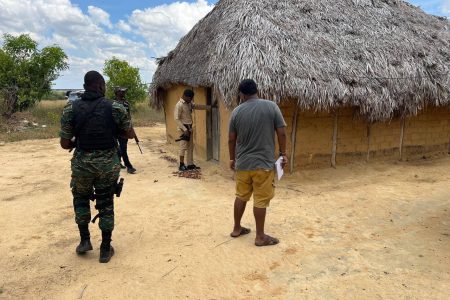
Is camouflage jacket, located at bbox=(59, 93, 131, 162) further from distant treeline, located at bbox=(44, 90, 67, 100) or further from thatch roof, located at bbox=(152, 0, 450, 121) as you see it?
distant treeline, located at bbox=(44, 90, 67, 100)

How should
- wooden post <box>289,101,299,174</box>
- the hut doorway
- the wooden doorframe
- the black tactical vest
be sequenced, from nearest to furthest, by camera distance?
the black tactical vest, wooden post <box>289,101,299,174</box>, the hut doorway, the wooden doorframe

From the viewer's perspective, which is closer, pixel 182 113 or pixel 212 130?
pixel 182 113

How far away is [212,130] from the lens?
8.94 m

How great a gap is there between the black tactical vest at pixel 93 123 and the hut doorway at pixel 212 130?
491 centimetres

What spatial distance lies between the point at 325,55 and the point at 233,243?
4.72 meters

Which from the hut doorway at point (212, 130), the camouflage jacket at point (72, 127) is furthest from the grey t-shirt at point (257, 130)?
the hut doorway at point (212, 130)

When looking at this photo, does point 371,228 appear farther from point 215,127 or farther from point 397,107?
point 215,127

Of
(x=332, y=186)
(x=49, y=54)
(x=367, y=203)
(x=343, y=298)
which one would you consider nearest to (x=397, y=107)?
(x=332, y=186)

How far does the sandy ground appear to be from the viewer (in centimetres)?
338

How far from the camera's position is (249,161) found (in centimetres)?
397

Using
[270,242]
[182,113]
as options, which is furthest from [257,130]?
[182,113]

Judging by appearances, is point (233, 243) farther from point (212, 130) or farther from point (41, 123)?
point (41, 123)

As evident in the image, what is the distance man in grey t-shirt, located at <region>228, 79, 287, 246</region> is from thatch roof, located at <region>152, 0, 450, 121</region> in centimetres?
273

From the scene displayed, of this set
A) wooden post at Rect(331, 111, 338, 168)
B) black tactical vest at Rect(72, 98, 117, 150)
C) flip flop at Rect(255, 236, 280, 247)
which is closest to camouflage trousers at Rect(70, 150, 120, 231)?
black tactical vest at Rect(72, 98, 117, 150)
